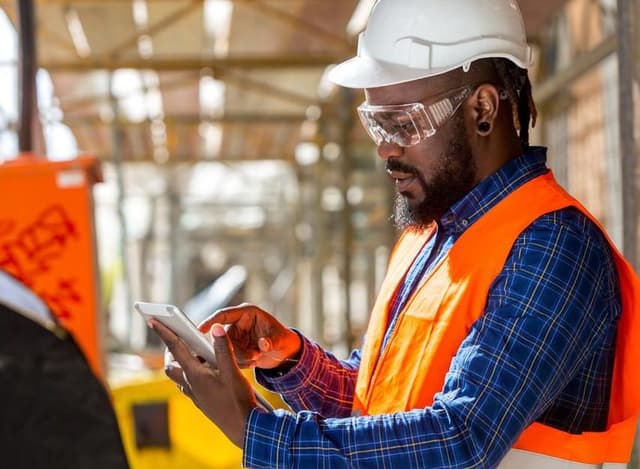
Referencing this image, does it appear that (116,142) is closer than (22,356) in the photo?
No

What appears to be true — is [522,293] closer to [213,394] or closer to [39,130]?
[213,394]

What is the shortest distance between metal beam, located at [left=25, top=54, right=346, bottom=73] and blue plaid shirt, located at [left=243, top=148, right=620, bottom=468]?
856cm

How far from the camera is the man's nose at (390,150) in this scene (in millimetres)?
2635

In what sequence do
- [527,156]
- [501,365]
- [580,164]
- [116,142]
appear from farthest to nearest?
[116,142]
[580,164]
[527,156]
[501,365]

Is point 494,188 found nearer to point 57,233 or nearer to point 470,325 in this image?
point 470,325

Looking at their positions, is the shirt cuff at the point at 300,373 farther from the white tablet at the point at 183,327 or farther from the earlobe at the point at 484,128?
the earlobe at the point at 484,128

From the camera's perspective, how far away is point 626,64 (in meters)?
4.01

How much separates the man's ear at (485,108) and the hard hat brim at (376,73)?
78mm

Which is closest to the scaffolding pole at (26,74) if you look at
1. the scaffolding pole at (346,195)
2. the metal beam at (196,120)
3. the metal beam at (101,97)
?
the metal beam at (101,97)

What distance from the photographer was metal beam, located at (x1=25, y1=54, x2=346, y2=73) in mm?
10766

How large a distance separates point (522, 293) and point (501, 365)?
15 cm

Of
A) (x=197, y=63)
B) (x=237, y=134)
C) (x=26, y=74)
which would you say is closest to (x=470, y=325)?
(x=26, y=74)

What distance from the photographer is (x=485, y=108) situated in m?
2.63

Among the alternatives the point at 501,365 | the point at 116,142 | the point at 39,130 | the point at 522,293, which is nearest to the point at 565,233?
the point at 522,293
